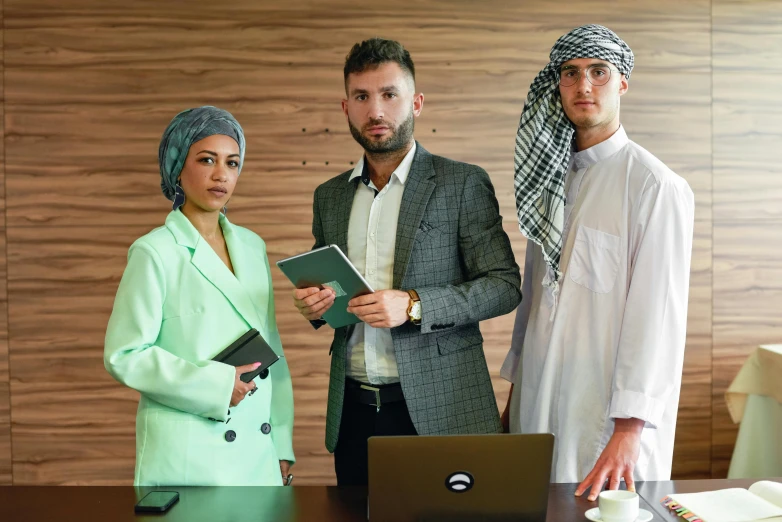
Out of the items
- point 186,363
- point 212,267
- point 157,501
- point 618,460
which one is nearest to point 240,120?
point 212,267

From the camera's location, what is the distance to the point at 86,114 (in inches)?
154

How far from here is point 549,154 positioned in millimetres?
2055

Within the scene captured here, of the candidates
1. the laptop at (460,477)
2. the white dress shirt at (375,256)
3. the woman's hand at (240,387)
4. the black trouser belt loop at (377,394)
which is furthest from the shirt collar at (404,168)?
the laptop at (460,477)

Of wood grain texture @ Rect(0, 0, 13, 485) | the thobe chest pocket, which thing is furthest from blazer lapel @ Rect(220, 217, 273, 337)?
wood grain texture @ Rect(0, 0, 13, 485)

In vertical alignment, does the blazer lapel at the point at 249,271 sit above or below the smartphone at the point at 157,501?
above

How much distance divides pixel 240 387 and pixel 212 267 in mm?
322

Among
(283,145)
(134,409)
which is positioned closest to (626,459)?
(283,145)

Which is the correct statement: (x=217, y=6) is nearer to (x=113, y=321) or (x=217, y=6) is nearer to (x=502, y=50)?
(x=502, y=50)

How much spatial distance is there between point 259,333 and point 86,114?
2581 mm

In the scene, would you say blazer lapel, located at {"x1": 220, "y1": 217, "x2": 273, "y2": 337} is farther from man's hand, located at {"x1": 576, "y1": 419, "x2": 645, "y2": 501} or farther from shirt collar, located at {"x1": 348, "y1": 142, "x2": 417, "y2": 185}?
man's hand, located at {"x1": 576, "y1": 419, "x2": 645, "y2": 501}

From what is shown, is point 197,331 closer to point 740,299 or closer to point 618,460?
point 618,460

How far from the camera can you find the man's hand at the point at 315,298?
6.49 ft

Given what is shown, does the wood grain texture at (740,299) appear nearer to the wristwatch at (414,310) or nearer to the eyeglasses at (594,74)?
the eyeglasses at (594,74)

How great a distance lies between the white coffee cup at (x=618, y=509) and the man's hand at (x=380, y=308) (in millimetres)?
745
